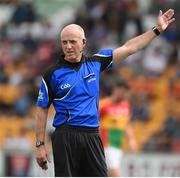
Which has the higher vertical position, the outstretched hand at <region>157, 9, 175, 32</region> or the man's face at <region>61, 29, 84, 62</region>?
the outstretched hand at <region>157, 9, 175, 32</region>

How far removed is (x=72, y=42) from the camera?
7.61 meters

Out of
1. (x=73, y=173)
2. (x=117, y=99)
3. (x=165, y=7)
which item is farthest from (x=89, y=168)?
(x=165, y=7)

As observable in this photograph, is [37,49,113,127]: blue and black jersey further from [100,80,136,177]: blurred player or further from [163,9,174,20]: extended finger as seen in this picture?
[100,80,136,177]: blurred player

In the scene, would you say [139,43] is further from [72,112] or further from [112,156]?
[112,156]

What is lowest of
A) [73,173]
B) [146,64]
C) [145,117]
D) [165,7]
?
[73,173]

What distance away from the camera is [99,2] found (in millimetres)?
19766

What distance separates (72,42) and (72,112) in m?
0.67

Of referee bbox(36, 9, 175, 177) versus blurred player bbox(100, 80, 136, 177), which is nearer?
referee bbox(36, 9, 175, 177)

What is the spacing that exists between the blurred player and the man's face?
174 inches

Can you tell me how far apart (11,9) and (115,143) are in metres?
8.72

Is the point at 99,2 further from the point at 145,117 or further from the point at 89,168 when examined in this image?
the point at 89,168

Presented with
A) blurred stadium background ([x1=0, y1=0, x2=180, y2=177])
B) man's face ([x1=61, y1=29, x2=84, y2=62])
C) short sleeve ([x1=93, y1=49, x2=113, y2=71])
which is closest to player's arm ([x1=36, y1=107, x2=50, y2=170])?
man's face ([x1=61, y1=29, x2=84, y2=62])

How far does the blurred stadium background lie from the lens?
15.0 m

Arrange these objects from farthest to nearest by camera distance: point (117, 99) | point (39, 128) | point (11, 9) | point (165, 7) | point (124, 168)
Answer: point (11, 9) < point (165, 7) < point (124, 168) < point (117, 99) < point (39, 128)
